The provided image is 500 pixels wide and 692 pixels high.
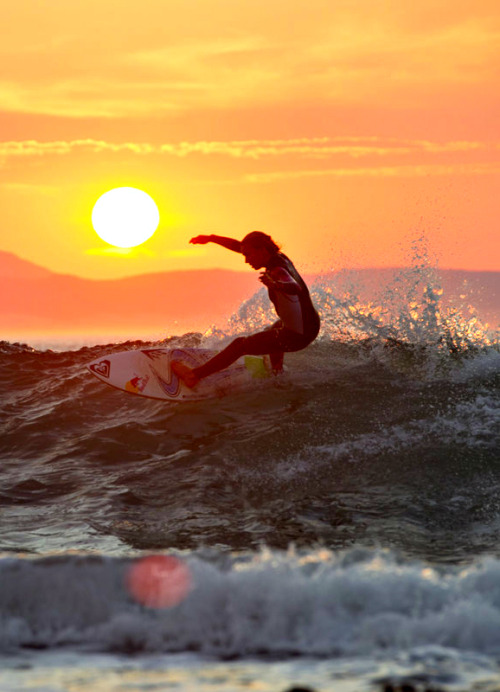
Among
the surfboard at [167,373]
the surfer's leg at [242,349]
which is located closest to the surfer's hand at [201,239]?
the surfer's leg at [242,349]

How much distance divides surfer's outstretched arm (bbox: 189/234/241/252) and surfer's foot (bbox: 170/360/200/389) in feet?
6.13

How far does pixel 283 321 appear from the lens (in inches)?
428

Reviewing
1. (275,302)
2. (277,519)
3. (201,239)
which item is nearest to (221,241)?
(201,239)

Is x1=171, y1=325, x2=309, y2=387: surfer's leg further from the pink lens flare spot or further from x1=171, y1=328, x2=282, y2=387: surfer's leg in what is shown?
the pink lens flare spot

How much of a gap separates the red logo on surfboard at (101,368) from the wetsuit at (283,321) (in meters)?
1.75

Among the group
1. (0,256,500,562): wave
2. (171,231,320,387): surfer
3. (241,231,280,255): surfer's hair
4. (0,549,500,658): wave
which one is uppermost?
(241,231,280,255): surfer's hair

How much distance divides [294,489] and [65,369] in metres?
8.41

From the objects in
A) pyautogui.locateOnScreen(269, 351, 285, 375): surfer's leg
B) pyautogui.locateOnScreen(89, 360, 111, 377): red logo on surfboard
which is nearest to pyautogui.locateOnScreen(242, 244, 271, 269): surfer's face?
pyautogui.locateOnScreen(269, 351, 285, 375): surfer's leg

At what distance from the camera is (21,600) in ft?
17.1

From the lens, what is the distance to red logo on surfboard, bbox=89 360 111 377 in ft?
39.2

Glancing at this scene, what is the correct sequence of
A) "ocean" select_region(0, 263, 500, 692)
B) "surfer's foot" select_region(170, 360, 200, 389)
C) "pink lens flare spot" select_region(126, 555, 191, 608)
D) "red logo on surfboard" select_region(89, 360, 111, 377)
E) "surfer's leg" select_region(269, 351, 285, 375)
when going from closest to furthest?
"ocean" select_region(0, 263, 500, 692) < "pink lens flare spot" select_region(126, 555, 191, 608) < "surfer's foot" select_region(170, 360, 200, 389) < "surfer's leg" select_region(269, 351, 285, 375) < "red logo on surfboard" select_region(89, 360, 111, 377)

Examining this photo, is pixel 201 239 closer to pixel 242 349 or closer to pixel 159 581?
pixel 242 349

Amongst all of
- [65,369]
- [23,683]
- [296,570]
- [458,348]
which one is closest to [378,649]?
[296,570]

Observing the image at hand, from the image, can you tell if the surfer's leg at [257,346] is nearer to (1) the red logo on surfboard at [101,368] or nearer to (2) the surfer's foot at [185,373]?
(2) the surfer's foot at [185,373]
